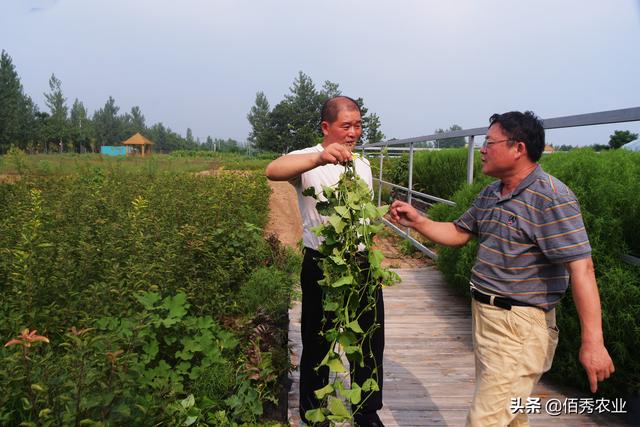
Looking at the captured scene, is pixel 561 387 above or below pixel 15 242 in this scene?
below

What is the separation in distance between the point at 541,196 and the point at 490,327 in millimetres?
556

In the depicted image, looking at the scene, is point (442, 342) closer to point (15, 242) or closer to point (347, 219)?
point (347, 219)

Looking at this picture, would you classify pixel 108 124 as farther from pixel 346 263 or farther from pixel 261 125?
pixel 346 263

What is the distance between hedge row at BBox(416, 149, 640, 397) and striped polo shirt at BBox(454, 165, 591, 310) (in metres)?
0.99

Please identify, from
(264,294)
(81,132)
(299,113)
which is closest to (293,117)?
(299,113)

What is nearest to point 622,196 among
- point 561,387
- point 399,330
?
point 561,387

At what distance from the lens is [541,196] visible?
1.89 meters

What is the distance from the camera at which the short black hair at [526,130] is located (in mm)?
1970

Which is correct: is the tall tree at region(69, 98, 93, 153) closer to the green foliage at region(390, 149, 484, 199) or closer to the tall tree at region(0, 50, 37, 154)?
the tall tree at region(0, 50, 37, 154)

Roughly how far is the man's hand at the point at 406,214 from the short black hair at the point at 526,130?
549 millimetres

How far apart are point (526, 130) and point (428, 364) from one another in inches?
87.2

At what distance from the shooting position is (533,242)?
1.91m

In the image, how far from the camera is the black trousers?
245cm

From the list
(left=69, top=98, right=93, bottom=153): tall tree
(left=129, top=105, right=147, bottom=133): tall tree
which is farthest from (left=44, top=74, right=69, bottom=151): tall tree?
(left=129, top=105, right=147, bottom=133): tall tree
